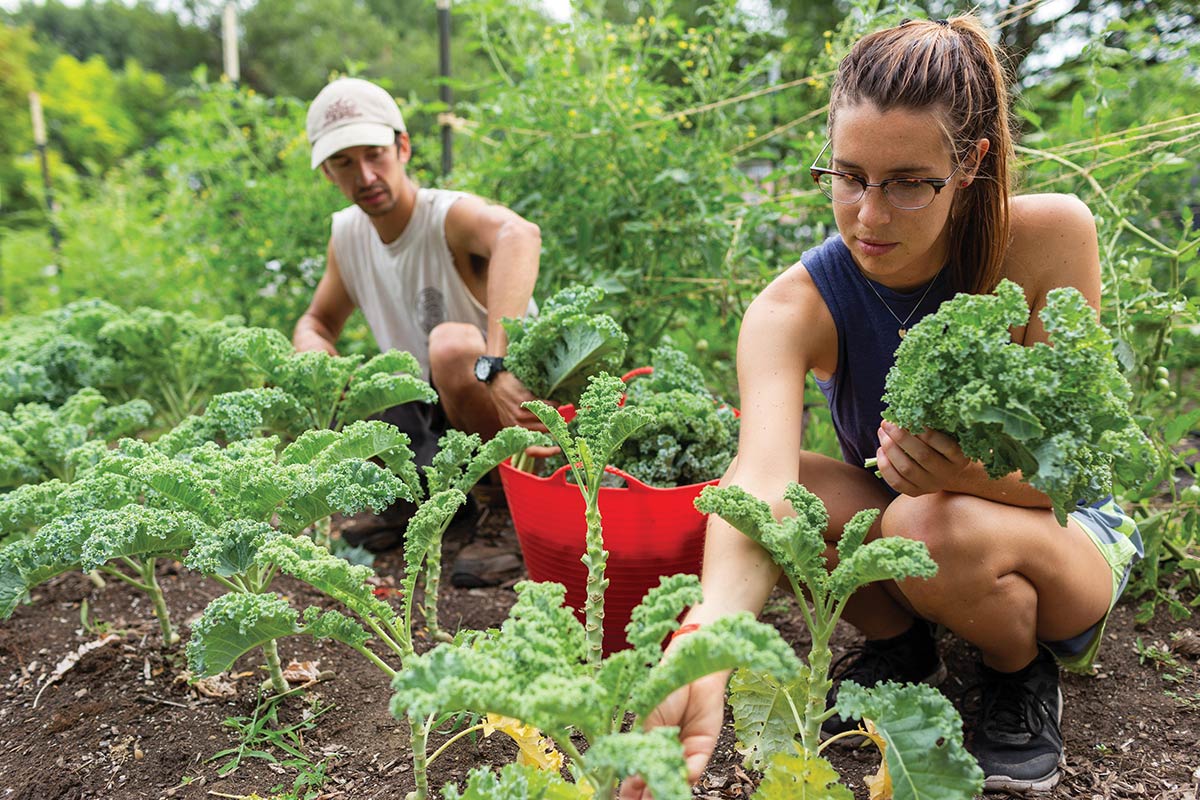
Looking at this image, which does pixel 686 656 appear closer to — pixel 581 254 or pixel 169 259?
pixel 581 254

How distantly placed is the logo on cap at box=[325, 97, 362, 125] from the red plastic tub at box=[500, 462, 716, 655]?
1.61m

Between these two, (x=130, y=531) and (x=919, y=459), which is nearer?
(x=919, y=459)

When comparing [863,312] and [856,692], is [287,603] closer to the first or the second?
[856,692]

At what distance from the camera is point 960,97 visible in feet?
4.88

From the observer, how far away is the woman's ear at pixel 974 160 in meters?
1.54

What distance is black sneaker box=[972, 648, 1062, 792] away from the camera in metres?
1.67

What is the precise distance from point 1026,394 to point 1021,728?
88 cm

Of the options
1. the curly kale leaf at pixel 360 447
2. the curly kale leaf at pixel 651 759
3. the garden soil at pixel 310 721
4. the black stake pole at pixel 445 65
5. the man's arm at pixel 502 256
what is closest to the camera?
the curly kale leaf at pixel 651 759

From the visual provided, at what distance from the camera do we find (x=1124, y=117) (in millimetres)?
4504

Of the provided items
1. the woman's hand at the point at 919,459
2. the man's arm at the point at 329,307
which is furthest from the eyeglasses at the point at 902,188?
the man's arm at the point at 329,307

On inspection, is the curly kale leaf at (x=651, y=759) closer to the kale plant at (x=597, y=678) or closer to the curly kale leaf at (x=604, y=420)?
the kale plant at (x=597, y=678)

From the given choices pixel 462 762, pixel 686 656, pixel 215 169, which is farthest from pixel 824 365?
pixel 215 169

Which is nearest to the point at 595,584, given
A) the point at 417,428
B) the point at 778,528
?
the point at 778,528

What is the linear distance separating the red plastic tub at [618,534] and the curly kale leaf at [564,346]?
0.29m
